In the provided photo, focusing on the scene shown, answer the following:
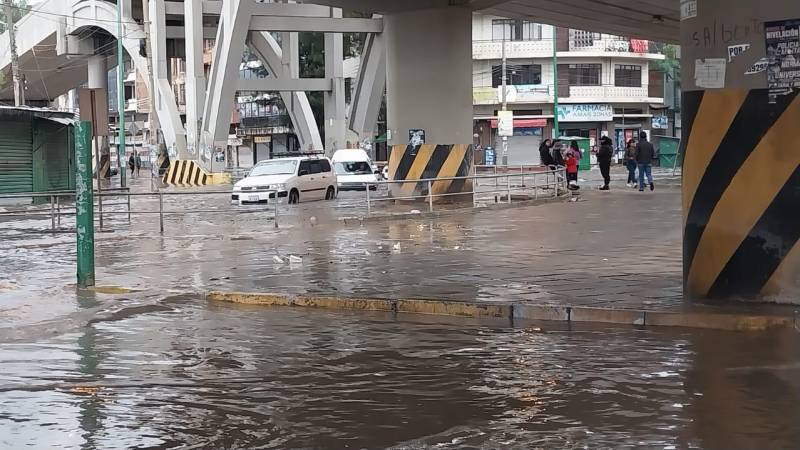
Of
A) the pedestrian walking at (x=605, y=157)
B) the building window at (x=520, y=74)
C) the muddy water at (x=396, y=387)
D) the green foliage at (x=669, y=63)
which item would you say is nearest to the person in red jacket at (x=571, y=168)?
the pedestrian walking at (x=605, y=157)

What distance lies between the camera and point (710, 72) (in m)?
9.84

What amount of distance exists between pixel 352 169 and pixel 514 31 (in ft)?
112

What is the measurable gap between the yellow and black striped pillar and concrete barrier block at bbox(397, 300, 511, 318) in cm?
1741

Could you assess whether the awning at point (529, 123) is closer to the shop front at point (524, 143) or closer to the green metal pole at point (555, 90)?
the shop front at point (524, 143)

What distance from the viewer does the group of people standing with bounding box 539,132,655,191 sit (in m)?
30.6

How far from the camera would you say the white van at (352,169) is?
1490 inches

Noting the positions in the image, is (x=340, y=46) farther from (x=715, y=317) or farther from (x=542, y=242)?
(x=715, y=317)

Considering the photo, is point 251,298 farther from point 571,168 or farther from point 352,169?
point 352,169

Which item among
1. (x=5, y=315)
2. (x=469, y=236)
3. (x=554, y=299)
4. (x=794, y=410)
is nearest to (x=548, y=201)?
(x=469, y=236)

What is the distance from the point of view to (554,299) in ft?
35.1

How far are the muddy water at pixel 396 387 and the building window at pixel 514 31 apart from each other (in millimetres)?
60644

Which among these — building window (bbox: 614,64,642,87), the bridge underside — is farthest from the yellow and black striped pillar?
building window (bbox: 614,64,642,87)

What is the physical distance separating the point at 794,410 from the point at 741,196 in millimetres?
3736

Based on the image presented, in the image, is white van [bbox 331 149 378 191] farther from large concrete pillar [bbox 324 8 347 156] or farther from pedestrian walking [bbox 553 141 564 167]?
large concrete pillar [bbox 324 8 347 156]
